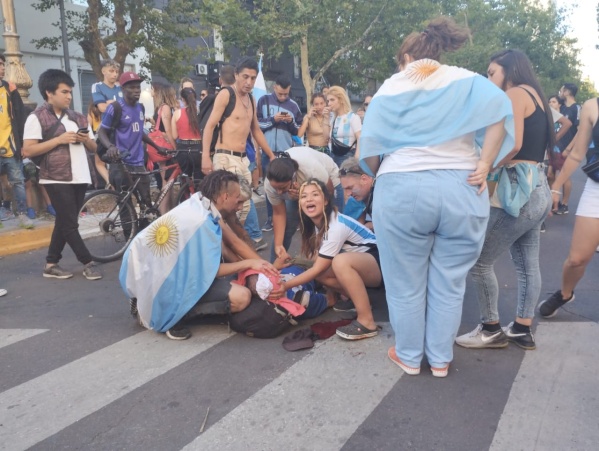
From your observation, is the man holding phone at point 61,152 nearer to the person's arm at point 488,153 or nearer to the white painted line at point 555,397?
the person's arm at point 488,153

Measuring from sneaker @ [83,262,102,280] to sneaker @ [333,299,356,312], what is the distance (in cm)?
246

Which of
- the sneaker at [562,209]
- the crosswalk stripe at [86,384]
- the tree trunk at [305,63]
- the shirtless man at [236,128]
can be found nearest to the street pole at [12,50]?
the shirtless man at [236,128]

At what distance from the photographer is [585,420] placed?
8.48 ft

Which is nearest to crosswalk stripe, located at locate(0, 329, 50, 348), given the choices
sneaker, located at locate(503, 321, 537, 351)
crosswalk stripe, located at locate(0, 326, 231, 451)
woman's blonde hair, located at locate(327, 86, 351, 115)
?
crosswalk stripe, located at locate(0, 326, 231, 451)

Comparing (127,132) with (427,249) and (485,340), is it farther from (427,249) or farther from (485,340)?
(485,340)

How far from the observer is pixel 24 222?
6.88 metres

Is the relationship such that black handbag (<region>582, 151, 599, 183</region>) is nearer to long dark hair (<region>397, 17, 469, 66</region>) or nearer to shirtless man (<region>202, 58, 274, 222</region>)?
long dark hair (<region>397, 17, 469, 66</region>)

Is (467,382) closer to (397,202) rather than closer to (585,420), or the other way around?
(585,420)

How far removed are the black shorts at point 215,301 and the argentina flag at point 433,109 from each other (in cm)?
147

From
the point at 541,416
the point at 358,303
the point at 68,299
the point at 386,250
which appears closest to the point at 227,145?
the point at 68,299

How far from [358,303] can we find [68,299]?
8.59 ft

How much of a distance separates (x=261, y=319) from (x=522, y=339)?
1.69m

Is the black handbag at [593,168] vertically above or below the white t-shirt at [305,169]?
above

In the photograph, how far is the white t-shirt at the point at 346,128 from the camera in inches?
273
